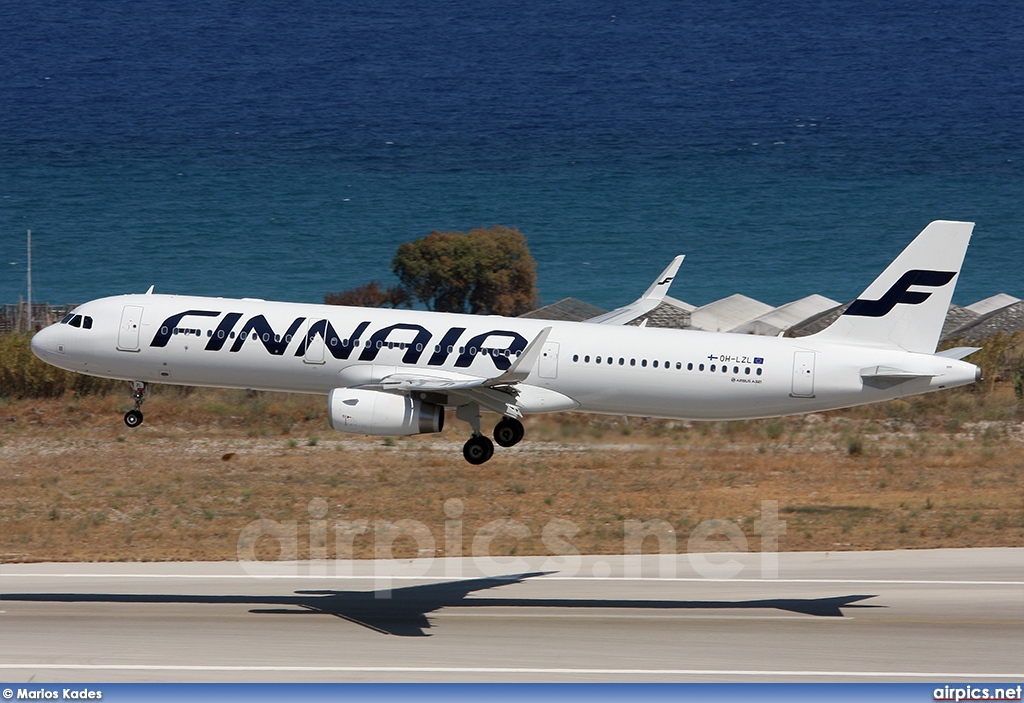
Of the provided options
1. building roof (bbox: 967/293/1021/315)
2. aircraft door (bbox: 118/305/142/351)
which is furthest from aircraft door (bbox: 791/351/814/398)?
building roof (bbox: 967/293/1021/315)

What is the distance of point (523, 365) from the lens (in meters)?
33.6

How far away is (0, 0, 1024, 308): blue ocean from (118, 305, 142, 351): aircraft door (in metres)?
94.6

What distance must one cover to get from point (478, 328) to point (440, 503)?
10.2 meters

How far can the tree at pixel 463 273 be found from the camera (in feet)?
309

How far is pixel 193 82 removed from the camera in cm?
19638

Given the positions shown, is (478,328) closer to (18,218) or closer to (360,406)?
(360,406)

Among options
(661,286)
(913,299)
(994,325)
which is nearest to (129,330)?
(661,286)

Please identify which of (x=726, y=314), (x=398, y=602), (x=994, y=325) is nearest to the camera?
(x=398, y=602)

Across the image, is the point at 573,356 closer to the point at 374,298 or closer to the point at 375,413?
the point at 375,413

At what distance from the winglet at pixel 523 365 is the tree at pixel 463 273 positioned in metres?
59.5

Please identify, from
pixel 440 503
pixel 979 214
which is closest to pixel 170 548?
pixel 440 503

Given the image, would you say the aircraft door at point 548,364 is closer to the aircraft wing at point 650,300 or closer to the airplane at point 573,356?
the airplane at point 573,356

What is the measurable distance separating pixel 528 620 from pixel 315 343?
11.6 m

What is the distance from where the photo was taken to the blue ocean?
14675 cm
